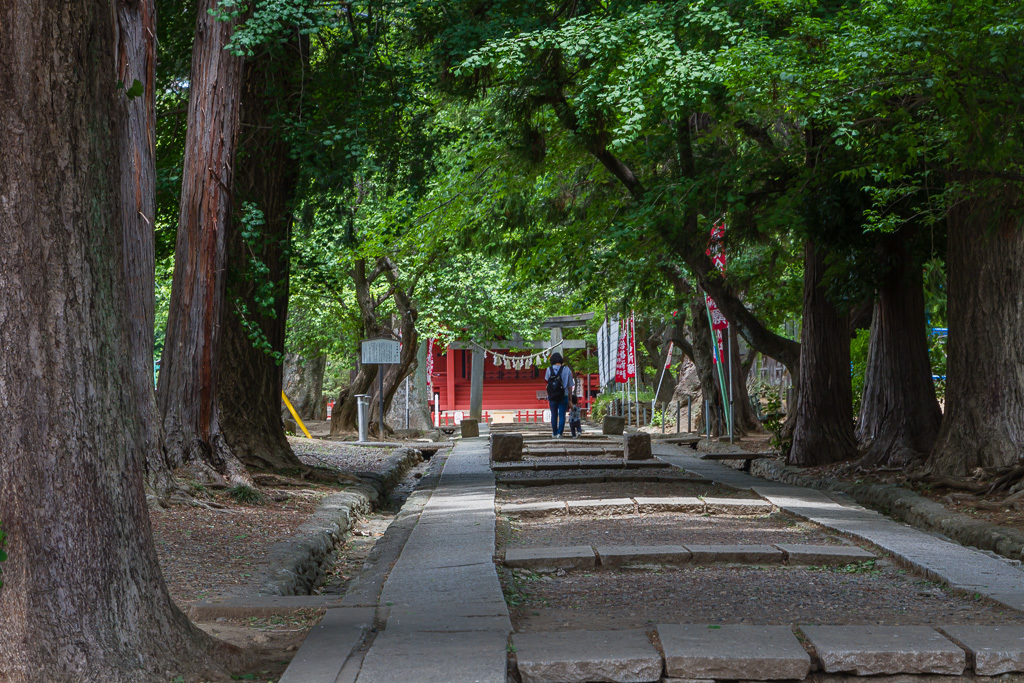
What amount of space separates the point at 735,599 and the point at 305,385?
117 feet

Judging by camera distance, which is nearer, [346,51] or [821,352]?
[346,51]

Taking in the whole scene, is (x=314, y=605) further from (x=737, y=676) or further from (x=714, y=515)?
(x=714, y=515)

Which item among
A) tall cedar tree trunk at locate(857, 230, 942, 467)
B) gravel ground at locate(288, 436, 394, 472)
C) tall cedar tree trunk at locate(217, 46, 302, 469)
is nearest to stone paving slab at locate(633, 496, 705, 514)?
tall cedar tree trunk at locate(857, 230, 942, 467)

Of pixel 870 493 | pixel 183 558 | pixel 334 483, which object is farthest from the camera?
pixel 334 483

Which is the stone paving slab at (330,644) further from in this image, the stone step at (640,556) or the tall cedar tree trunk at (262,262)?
the tall cedar tree trunk at (262,262)

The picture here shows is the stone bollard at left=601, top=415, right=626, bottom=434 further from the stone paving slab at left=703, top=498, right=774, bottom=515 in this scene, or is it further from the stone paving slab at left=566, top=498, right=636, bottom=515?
the stone paving slab at left=566, top=498, right=636, bottom=515

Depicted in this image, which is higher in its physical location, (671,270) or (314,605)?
(671,270)

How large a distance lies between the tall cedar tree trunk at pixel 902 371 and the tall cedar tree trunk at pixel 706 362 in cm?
848

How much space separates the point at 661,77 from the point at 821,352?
559cm

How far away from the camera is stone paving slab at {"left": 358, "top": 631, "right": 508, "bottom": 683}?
12.8 feet

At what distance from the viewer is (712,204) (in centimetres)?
1325

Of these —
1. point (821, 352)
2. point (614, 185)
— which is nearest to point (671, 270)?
point (614, 185)

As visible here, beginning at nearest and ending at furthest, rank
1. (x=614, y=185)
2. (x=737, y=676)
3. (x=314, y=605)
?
(x=737, y=676)
(x=314, y=605)
(x=614, y=185)

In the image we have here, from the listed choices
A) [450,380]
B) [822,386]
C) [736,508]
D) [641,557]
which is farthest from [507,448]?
[450,380]
